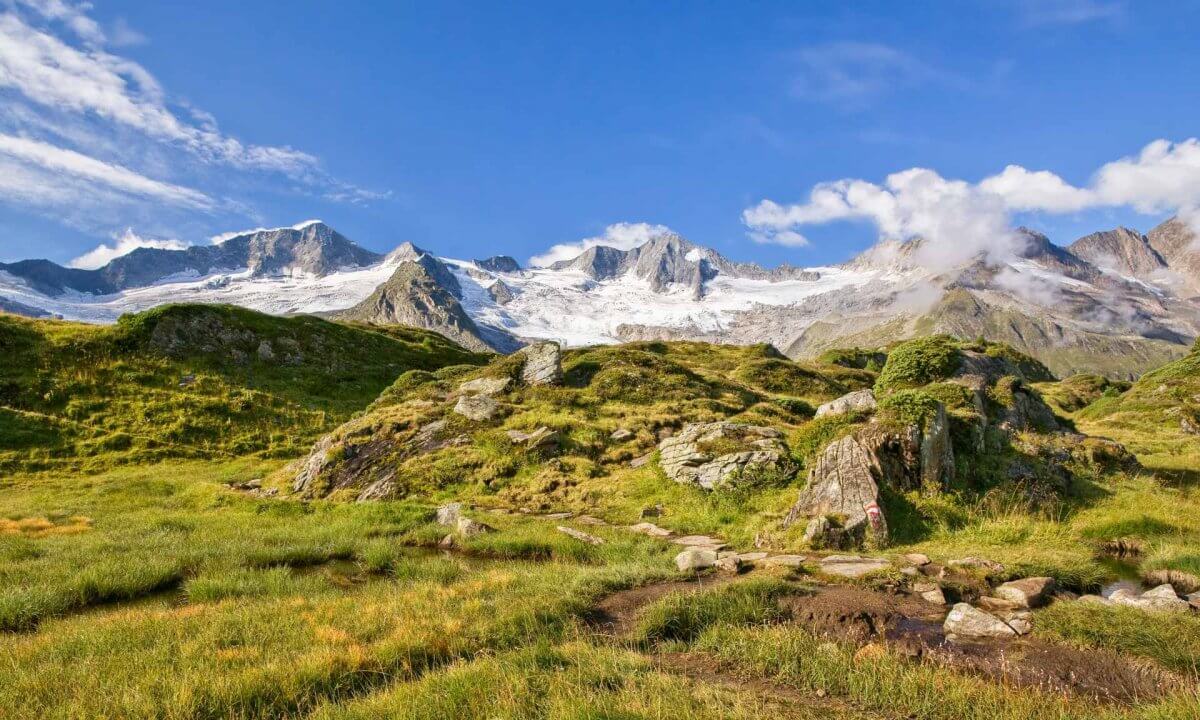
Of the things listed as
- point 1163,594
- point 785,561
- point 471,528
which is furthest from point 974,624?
point 471,528

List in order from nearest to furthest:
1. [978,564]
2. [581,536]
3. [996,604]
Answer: [996,604]
[978,564]
[581,536]

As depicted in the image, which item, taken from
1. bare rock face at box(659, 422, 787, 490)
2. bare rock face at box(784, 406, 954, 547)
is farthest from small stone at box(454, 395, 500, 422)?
bare rock face at box(784, 406, 954, 547)

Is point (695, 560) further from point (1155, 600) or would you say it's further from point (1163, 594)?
point (1163, 594)

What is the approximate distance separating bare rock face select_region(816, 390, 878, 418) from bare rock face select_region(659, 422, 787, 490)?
2103mm

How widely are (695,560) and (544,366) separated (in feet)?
72.1

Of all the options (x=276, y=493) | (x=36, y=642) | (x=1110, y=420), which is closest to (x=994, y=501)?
(x=36, y=642)

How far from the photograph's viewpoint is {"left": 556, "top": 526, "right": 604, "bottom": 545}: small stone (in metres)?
15.4

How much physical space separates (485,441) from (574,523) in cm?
823

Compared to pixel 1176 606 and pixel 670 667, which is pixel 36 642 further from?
pixel 1176 606

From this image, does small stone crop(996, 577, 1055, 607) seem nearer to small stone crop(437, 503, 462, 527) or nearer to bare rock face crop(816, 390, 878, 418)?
bare rock face crop(816, 390, 878, 418)

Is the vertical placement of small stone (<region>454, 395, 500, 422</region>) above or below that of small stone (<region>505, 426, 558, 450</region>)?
above

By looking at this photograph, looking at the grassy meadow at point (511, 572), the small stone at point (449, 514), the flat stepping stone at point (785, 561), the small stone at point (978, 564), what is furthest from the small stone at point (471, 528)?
the small stone at point (978, 564)

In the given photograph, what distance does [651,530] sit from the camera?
16734 millimetres

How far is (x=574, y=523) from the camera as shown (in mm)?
17453
